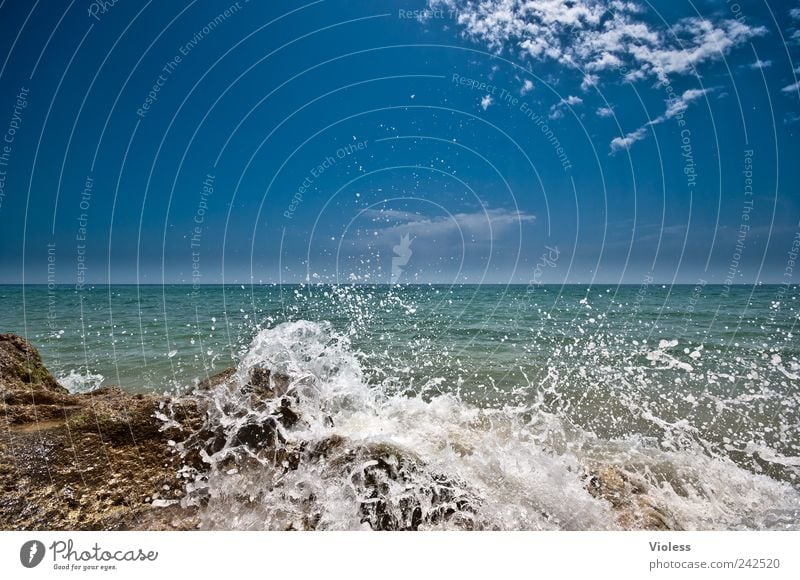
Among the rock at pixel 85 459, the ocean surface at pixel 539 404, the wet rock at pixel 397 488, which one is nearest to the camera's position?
the rock at pixel 85 459

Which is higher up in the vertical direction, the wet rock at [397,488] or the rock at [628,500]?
the wet rock at [397,488]

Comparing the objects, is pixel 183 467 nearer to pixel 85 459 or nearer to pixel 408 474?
pixel 85 459

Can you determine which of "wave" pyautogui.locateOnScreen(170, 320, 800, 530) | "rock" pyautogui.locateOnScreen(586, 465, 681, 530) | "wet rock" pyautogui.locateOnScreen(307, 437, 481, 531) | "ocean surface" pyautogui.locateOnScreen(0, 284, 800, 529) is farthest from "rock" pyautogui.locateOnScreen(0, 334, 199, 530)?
"rock" pyautogui.locateOnScreen(586, 465, 681, 530)

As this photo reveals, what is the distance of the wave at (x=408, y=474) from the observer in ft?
9.70

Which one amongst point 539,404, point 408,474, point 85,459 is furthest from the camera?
point 539,404

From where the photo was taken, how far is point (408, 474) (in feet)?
10.2

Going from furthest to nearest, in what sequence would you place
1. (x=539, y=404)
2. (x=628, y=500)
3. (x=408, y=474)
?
(x=539, y=404), (x=628, y=500), (x=408, y=474)

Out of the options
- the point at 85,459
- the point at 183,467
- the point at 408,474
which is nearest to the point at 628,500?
the point at 408,474

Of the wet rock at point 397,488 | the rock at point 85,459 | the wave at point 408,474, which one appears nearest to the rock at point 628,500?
the wave at point 408,474

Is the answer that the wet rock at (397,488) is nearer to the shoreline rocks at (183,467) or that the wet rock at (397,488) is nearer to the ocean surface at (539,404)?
the shoreline rocks at (183,467)

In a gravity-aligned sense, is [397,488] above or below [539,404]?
above
